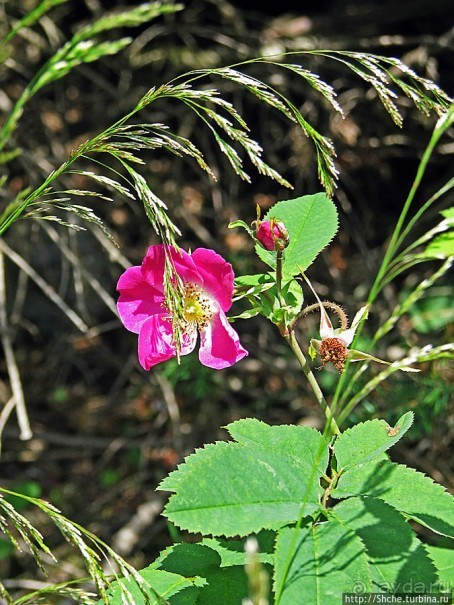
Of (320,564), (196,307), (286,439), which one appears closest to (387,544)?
(320,564)

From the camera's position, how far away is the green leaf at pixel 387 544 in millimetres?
854

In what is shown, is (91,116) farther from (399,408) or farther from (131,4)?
(399,408)

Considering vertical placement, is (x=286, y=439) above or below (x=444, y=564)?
above

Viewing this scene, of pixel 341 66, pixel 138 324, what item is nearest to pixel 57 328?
pixel 341 66

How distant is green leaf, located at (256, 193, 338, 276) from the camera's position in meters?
1.19

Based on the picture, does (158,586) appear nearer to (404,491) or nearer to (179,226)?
(404,491)

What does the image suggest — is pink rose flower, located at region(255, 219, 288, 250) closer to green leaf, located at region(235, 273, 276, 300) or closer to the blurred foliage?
green leaf, located at region(235, 273, 276, 300)

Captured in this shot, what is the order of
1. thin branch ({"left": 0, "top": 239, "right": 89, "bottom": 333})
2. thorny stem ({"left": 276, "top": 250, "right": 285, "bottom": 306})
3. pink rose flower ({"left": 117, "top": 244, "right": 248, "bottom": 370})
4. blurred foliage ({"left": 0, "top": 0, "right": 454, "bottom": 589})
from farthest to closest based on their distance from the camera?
1. blurred foliage ({"left": 0, "top": 0, "right": 454, "bottom": 589})
2. thin branch ({"left": 0, "top": 239, "right": 89, "bottom": 333})
3. pink rose flower ({"left": 117, "top": 244, "right": 248, "bottom": 370})
4. thorny stem ({"left": 276, "top": 250, "right": 285, "bottom": 306})

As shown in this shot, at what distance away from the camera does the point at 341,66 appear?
113 inches

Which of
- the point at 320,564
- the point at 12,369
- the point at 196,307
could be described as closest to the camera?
the point at 320,564

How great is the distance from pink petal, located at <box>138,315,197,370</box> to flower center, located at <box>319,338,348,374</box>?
9.6 inches

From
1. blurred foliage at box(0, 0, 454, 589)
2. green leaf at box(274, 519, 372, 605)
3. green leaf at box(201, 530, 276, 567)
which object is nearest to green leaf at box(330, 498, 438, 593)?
green leaf at box(274, 519, 372, 605)

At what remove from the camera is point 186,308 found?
1.30m

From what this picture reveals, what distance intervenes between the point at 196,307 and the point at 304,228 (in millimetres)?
227
